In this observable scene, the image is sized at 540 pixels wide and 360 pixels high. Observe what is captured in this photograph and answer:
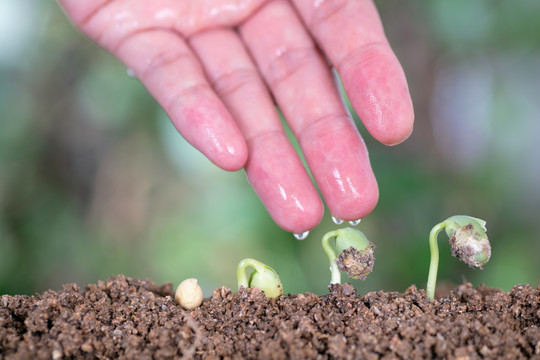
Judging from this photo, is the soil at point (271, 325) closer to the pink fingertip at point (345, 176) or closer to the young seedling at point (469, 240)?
the young seedling at point (469, 240)

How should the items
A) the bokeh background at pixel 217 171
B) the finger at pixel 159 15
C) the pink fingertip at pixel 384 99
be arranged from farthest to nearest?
the bokeh background at pixel 217 171
the finger at pixel 159 15
the pink fingertip at pixel 384 99

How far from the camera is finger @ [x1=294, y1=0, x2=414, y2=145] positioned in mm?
1032

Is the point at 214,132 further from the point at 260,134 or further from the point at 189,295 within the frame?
the point at 189,295

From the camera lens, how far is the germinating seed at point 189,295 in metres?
0.91

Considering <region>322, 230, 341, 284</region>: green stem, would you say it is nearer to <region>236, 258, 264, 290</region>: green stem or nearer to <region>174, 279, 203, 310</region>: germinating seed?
<region>236, 258, 264, 290</region>: green stem

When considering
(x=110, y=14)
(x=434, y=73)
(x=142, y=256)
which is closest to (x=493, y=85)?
(x=434, y=73)

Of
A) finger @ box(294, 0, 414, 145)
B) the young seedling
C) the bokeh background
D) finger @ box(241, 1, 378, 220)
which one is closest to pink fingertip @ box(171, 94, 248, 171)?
finger @ box(241, 1, 378, 220)

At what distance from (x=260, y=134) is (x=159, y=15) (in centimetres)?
48

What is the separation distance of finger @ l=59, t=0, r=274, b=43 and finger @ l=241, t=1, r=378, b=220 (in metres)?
0.06

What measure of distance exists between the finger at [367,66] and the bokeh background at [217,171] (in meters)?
0.79

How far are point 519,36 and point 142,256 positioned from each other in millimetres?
1710

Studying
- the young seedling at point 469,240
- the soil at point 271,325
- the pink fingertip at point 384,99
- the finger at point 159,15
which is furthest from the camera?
the finger at point 159,15

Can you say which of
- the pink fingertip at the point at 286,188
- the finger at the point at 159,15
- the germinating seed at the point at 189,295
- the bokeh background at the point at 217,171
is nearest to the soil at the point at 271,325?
the germinating seed at the point at 189,295

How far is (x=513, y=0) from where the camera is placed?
1.74 metres
